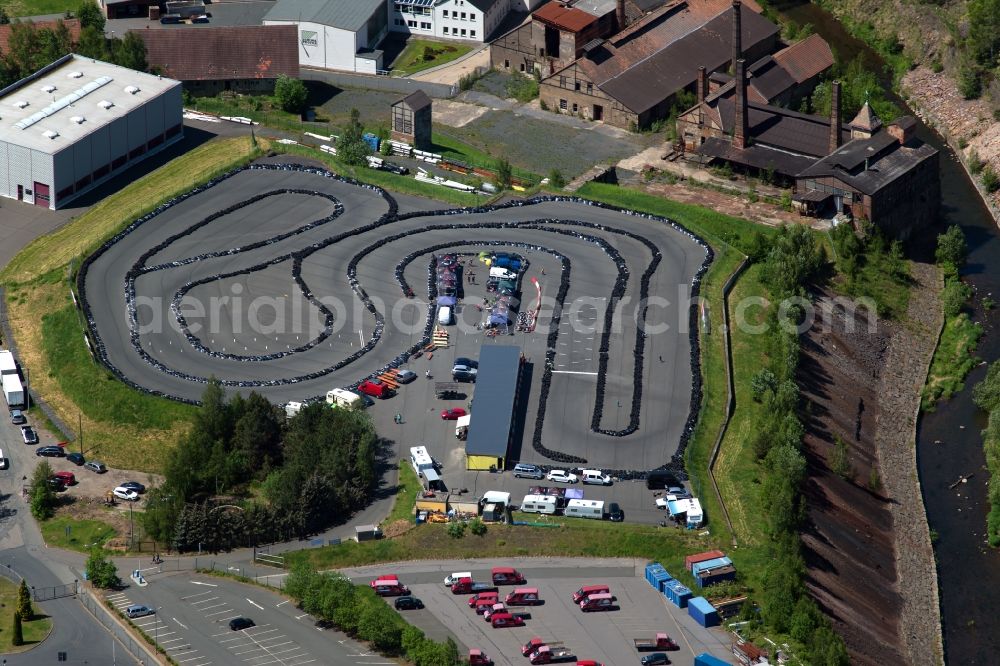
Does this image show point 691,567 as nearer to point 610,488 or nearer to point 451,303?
point 610,488

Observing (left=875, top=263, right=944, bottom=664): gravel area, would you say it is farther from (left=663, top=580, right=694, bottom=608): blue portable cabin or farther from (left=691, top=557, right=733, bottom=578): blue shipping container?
(left=663, top=580, right=694, bottom=608): blue portable cabin

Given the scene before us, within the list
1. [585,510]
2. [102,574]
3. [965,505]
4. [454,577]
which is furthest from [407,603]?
[965,505]

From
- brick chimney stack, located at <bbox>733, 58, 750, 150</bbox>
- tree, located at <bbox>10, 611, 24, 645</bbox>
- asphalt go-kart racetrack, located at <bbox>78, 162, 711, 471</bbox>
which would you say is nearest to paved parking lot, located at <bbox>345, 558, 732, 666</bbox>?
asphalt go-kart racetrack, located at <bbox>78, 162, 711, 471</bbox>

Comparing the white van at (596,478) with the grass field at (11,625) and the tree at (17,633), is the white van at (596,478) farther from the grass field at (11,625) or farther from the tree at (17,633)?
the tree at (17,633)

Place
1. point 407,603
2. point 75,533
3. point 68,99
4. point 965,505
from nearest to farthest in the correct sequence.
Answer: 1. point 407,603
2. point 75,533
3. point 965,505
4. point 68,99

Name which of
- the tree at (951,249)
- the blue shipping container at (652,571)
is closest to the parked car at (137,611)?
the blue shipping container at (652,571)

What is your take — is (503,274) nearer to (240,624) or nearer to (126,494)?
(126,494)

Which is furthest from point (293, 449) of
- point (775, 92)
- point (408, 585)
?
point (775, 92)
